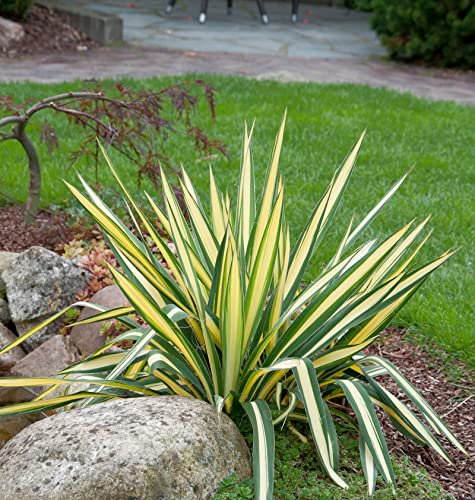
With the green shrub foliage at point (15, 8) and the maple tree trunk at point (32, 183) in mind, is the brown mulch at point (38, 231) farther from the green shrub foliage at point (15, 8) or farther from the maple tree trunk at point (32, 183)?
the green shrub foliage at point (15, 8)

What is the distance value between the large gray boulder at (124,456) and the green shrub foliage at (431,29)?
7.84 metres

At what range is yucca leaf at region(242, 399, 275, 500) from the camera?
2115 millimetres

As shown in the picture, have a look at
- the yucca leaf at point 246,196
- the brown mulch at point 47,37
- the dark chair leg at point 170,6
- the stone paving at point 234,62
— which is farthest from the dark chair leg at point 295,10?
the yucca leaf at point 246,196

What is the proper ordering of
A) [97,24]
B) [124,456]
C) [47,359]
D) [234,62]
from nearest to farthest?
1. [124,456]
2. [47,359]
3. [234,62]
4. [97,24]

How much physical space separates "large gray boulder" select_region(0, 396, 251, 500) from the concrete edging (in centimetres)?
809

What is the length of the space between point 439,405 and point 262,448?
3.37 ft

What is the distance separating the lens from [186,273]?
2604 mm

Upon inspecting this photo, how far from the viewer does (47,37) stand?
9.70 meters

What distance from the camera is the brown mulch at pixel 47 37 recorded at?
935 cm

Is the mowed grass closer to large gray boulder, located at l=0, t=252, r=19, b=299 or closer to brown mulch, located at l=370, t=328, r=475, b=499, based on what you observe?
brown mulch, located at l=370, t=328, r=475, b=499

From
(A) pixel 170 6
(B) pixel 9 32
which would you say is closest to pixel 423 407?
(B) pixel 9 32

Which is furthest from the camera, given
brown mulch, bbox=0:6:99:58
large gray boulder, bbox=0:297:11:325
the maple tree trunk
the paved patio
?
the paved patio

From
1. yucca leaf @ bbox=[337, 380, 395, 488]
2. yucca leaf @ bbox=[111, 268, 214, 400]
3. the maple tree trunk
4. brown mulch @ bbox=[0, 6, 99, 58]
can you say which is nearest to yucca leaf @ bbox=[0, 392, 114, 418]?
yucca leaf @ bbox=[111, 268, 214, 400]

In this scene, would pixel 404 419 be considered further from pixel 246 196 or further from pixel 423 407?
pixel 246 196
